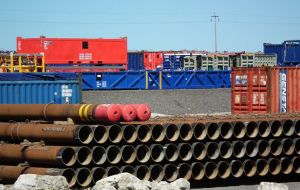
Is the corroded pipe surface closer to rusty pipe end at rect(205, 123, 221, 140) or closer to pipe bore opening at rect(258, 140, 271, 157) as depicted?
rusty pipe end at rect(205, 123, 221, 140)

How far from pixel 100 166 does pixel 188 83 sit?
87.1 ft

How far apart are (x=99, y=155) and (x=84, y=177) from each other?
62 cm

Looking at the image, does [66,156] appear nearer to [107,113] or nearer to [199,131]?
[107,113]

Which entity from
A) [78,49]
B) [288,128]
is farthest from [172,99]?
[288,128]

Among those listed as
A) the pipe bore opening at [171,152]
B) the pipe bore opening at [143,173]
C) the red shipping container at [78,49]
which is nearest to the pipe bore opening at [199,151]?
the pipe bore opening at [171,152]

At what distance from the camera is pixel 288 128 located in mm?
18094

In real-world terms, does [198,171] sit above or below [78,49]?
below

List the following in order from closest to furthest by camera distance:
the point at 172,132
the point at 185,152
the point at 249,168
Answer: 1. the point at 172,132
2. the point at 185,152
3. the point at 249,168

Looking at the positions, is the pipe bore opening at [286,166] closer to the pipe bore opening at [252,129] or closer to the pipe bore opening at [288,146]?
the pipe bore opening at [288,146]

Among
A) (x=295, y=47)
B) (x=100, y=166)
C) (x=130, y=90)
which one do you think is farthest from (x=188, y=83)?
(x=100, y=166)

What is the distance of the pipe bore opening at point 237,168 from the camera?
17125 mm

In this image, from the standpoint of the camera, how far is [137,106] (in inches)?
615

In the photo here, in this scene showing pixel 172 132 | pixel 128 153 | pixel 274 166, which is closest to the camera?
pixel 128 153

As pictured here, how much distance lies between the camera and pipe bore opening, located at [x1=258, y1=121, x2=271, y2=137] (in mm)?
17562
